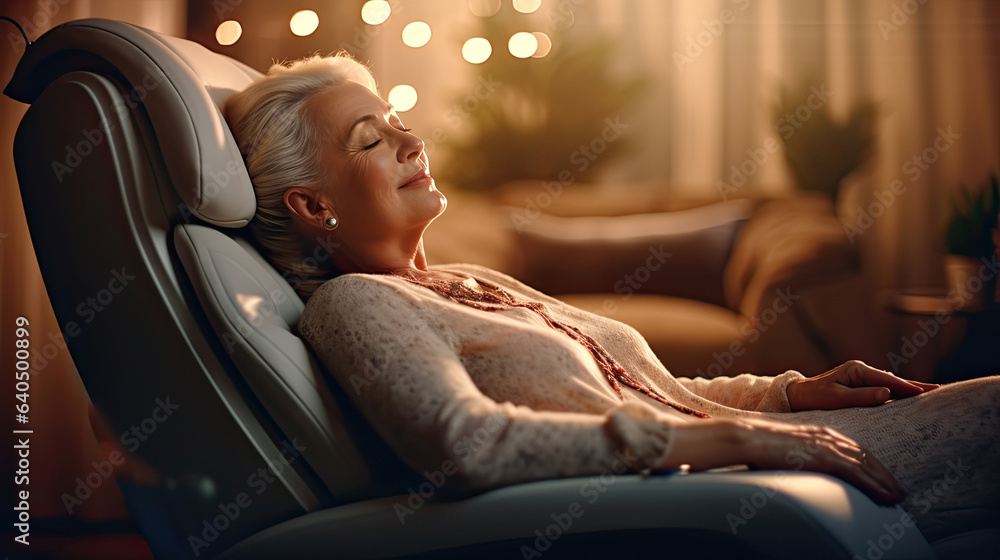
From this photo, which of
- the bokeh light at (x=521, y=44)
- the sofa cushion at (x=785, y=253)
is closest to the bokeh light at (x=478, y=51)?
the bokeh light at (x=521, y=44)

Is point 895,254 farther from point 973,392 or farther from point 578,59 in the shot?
point 973,392

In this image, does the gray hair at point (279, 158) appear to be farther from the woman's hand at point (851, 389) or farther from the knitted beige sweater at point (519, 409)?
the woman's hand at point (851, 389)

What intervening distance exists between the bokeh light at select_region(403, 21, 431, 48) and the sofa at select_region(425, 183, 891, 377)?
908mm

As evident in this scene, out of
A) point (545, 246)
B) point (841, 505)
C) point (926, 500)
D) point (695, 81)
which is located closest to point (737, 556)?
point (841, 505)

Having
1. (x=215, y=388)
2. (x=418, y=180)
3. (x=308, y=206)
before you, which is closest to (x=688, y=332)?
(x=418, y=180)

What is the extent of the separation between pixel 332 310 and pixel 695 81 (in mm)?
3175

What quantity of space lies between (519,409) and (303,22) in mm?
3128

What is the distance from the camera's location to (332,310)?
92 cm

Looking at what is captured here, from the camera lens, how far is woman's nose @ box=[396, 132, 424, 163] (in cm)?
119

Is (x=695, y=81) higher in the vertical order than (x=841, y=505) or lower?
higher

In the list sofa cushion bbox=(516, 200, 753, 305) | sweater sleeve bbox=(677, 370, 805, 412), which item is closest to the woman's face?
sweater sleeve bbox=(677, 370, 805, 412)

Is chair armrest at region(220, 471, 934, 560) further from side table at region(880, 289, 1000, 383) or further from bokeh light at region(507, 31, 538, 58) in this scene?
bokeh light at region(507, 31, 538, 58)

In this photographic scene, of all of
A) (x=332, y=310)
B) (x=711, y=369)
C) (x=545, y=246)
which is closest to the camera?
(x=332, y=310)

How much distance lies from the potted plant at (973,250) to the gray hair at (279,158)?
2423 mm
